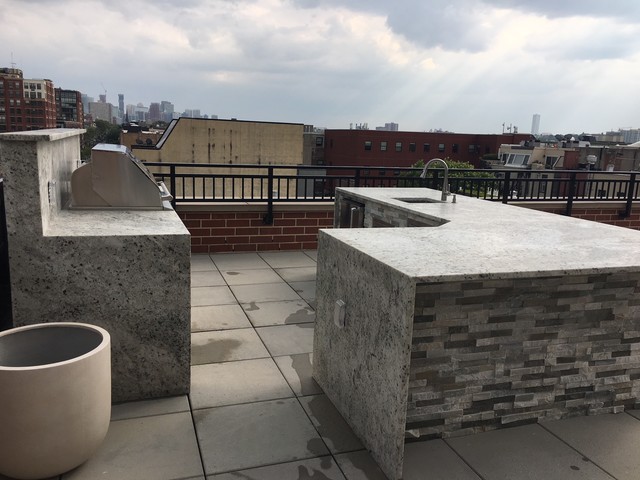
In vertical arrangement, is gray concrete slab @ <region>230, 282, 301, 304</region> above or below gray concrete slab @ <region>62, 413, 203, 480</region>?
above

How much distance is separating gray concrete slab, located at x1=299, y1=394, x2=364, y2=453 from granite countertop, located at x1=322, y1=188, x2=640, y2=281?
1078 mm

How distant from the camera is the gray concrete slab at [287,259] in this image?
7.07 m

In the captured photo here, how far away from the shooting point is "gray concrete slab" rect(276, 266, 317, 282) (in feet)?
20.8

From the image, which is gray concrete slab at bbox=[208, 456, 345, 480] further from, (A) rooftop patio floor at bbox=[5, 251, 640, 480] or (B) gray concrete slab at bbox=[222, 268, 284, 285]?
(B) gray concrete slab at bbox=[222, 268, 284, 285]

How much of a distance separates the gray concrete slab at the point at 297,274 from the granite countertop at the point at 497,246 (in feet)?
7.14

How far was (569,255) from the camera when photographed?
2965mm

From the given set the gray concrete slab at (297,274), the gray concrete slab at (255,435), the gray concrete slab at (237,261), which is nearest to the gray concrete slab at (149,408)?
the gray concrete slab at (255,435)

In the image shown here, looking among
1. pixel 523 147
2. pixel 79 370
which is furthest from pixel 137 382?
pixel 523 147

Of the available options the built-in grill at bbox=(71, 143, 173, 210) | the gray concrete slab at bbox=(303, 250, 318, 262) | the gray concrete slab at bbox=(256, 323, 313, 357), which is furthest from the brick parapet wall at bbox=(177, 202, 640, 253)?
the built-in grill at bbox=(71, 143, 173, 210)

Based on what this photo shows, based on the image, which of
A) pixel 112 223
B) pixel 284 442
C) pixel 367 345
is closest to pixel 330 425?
pixel 284 442

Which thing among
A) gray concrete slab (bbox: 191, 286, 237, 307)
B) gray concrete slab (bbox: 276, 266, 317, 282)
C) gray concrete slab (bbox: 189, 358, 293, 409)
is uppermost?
gray concrete slab (bbox: 276, 266, 317, 282)

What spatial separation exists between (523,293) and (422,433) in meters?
0.97

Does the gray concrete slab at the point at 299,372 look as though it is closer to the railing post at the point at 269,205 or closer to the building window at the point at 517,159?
the railing post at the point at 269,205

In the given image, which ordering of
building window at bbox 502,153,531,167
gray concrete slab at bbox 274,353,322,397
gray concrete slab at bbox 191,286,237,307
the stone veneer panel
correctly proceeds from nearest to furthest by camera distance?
the stone veneer panel, gray concrete slab at bbox 274,353,322,397, gray concrete slab at bbox 191,286,237,307, building window at bbox 502,153,531,167
